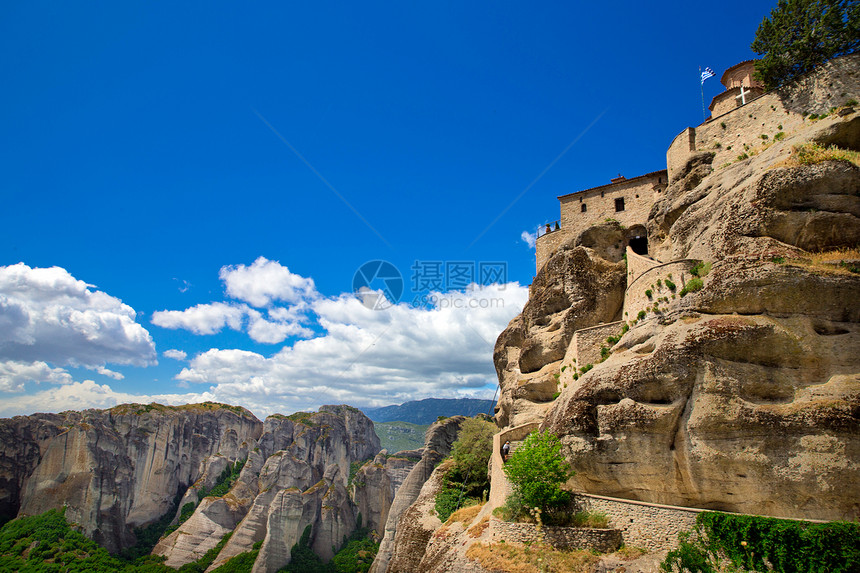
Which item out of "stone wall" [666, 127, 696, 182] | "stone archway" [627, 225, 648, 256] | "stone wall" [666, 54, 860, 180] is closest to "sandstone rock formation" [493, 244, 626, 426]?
"stone archway" [627, 225, 648, 256]

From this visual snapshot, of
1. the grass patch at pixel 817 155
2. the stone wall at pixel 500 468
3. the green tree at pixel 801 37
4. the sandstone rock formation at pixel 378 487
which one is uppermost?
the green tree at pixel 801 37

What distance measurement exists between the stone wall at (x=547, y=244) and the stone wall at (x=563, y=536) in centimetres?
2456

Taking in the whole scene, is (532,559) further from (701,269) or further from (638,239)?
(638,239)

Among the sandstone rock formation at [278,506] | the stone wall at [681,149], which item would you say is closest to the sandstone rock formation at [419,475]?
the sandstone rock formation at [278,506]

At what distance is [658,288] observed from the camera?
24.2 meters

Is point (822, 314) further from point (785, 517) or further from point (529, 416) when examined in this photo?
point (529, 416)

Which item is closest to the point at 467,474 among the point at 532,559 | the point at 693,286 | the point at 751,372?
the point at 532,559

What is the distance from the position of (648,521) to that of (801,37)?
29720 millimetres

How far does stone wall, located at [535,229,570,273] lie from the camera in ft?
131

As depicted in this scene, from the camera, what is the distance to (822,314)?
57.1ft

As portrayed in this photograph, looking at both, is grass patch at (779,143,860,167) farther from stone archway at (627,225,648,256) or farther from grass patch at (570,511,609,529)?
grass patch at (570,511,609,529)

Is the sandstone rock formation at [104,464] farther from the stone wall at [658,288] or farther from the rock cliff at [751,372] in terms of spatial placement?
the stone wall at [658,288]

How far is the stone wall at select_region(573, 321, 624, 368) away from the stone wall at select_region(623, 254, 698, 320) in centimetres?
114

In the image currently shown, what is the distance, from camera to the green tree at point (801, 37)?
27500mm
